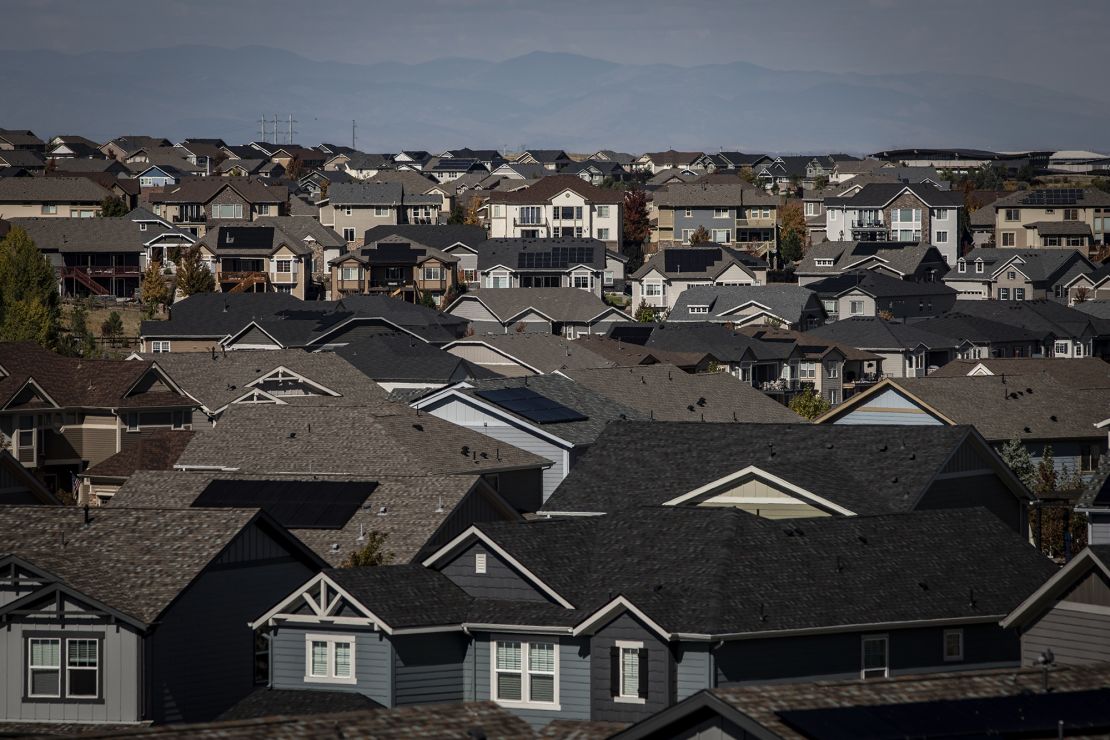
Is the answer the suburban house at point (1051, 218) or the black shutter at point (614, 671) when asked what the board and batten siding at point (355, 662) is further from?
the suburban house at point (1051, 218)

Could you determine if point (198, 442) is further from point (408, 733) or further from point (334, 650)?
point (408, 733)

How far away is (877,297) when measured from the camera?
118062mm

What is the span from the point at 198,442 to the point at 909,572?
23.4 m

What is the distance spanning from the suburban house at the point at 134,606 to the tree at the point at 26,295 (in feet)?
184

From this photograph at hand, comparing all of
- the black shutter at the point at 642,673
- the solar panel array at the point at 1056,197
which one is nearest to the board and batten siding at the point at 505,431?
the black shutter at the point at 642,673

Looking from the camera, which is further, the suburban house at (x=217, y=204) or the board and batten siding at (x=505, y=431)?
the suburban house at (x=217, y=204)

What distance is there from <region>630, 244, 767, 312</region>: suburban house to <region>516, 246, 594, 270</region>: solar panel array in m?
4.85

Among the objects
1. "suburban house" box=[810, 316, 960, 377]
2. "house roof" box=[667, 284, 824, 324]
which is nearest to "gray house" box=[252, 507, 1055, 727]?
"suburban house" box=[810, 316, 960, 377]

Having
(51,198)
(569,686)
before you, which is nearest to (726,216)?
(51,198)

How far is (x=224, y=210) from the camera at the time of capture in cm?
15050

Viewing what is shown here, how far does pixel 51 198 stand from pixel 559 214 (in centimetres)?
3684

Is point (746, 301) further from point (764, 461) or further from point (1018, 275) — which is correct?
point (764, 461)

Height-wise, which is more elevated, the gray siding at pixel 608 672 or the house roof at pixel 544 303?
the house roof at pixel 544 303

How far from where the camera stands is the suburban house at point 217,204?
150125 mm
